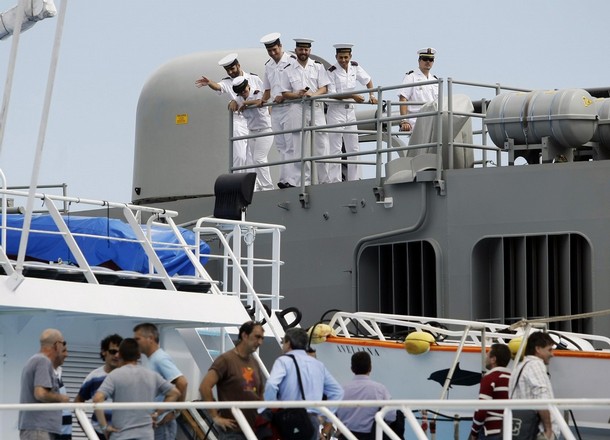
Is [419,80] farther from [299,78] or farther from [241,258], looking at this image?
[241,258]

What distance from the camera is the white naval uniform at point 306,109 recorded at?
18.4 metres

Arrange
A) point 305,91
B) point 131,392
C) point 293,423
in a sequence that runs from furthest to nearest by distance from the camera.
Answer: point 305,91 < point 293,423 < point 131,392

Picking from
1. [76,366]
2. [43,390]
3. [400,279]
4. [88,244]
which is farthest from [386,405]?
[400,279]

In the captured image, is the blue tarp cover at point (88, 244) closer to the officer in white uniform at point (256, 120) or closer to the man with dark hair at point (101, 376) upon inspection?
the man with dark hair at point (101, 376)

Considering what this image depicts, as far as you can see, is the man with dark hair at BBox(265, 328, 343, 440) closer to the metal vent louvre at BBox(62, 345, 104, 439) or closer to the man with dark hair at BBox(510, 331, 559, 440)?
the man with dark hair at BBox(510, 331, 559, 440)

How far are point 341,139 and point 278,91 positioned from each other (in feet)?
3.38

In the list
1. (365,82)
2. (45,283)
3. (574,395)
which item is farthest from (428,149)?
(45,283)

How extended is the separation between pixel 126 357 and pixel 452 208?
719 centimetres

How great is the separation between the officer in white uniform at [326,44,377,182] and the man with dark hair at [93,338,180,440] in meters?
8.79

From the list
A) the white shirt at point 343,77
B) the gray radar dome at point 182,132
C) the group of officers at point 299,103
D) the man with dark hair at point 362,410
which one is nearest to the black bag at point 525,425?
the man with dark hair at point 362,410

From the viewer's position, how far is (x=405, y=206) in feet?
55.0

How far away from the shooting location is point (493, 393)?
11133mm

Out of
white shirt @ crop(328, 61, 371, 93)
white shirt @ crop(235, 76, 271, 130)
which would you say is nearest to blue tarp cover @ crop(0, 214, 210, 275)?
white shirt @ crop(235, 76, 271, 130)

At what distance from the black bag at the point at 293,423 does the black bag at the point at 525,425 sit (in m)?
1.44
